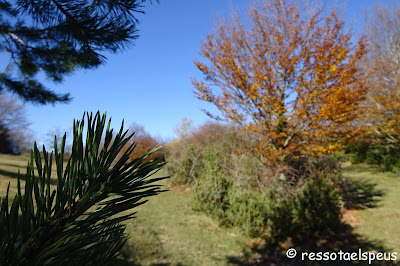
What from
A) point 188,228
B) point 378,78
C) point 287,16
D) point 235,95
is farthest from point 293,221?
point 378,78

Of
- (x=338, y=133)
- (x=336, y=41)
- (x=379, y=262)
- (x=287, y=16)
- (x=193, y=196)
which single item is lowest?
(x=379, y=262)

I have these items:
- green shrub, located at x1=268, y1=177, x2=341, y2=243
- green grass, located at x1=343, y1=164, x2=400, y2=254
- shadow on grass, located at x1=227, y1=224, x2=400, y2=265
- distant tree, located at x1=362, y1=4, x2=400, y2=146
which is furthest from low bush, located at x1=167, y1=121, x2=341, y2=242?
distant tree, located at x1=362, y1=4, x2=400, y2=146

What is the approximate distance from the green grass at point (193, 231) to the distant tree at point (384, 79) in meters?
3.92

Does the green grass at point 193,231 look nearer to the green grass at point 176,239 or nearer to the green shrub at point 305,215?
the green grass at point 176,239

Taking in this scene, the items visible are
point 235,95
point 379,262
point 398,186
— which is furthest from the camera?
point 398,186

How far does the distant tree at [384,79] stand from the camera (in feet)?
32.5

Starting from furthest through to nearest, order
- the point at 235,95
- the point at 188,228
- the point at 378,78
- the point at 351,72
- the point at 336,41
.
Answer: the point at 378,78 < the point at 235,95 < the point at 336,41 < the point at 351,72 < the point at 188,228

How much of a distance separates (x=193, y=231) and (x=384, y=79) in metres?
11.2

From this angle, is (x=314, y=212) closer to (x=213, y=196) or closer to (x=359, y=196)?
(x=213, y=196)

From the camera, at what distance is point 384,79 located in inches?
422

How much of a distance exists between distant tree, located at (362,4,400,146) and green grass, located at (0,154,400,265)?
392 centimetres

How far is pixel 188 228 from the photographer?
550 cm

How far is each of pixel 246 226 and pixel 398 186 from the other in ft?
23.3

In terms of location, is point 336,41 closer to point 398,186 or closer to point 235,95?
point 235,95
